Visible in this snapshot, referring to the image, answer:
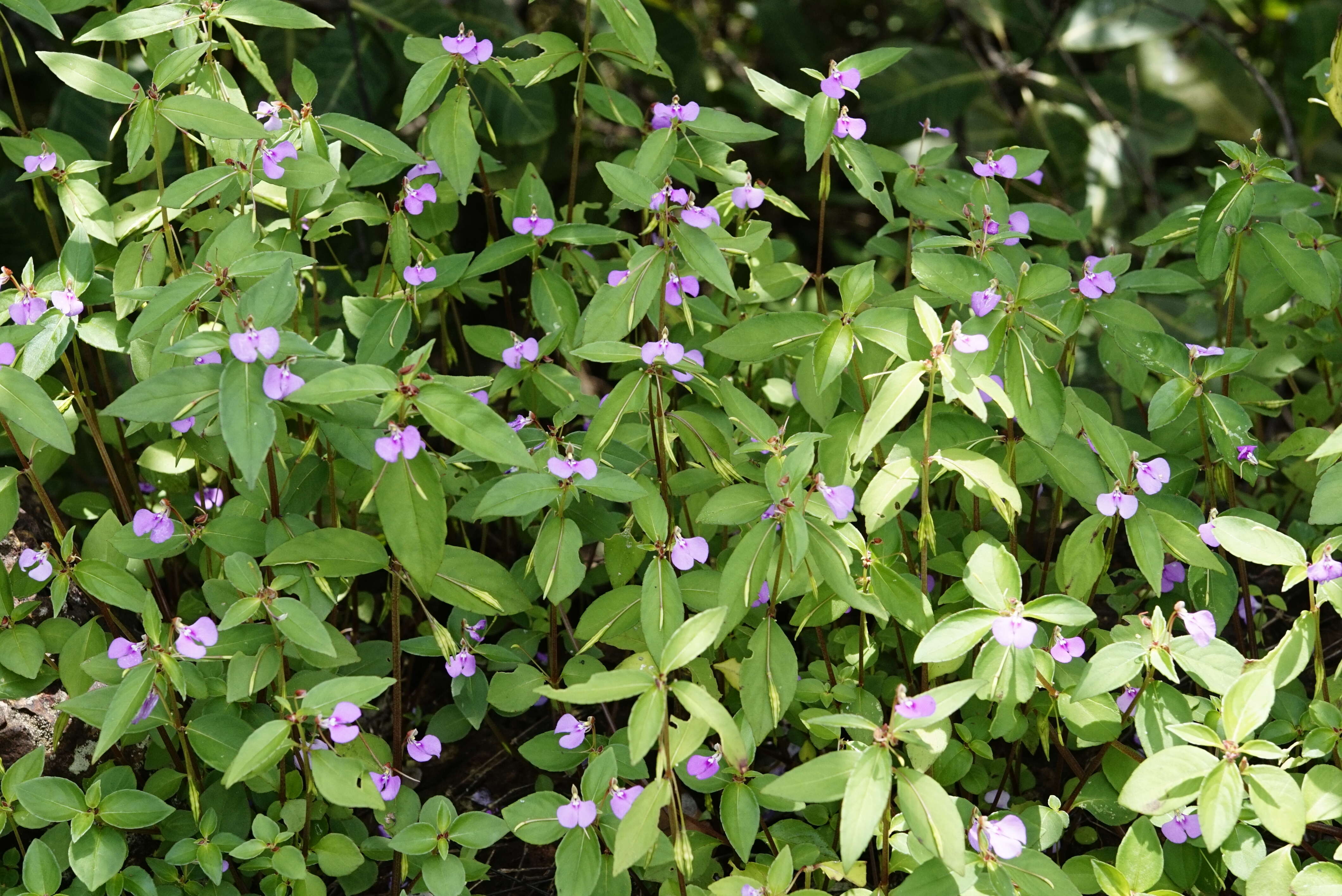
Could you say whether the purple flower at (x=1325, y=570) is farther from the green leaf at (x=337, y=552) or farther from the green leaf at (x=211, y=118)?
the green leaf at (x=211, y=118)

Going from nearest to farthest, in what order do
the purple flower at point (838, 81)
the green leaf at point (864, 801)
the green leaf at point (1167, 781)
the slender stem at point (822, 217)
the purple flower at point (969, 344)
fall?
the green leaf at point (864, 801) < the green leaf at point (1167, 781) < the purple flower at point (969, 344) < the purple flower at point (838, 81) < the slender stem at point (822, 217)

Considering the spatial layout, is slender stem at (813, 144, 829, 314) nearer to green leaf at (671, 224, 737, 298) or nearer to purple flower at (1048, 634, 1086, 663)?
green leaf at (671, 224, 737, 298)

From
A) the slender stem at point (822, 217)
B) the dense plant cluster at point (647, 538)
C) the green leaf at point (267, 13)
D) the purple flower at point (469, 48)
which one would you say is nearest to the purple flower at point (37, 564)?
the dense plant cluster at point (647, 538)

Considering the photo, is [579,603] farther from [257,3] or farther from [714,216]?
[257,3]

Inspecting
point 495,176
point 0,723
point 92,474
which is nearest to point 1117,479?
point 0,723

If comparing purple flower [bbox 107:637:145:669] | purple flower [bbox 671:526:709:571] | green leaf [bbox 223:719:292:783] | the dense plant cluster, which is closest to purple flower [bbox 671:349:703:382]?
the dense plant cluster
